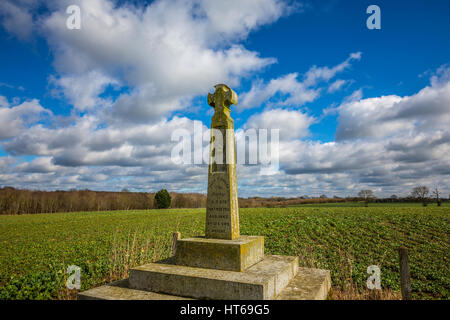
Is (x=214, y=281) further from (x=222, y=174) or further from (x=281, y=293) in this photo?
(x=222, y=174)

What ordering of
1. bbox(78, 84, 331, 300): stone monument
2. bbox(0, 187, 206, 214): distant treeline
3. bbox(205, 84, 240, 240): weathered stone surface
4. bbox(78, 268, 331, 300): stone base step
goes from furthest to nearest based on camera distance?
1. bbox(0, 187, 206, 214): distant treeline
2. bbox(205, 84, 240, 240): weathered stone surface
3. bbox(78, 268, 331, 300): stone base step
4. bbox(78, 84, 331, 300): stone monument

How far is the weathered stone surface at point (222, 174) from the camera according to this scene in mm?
5621

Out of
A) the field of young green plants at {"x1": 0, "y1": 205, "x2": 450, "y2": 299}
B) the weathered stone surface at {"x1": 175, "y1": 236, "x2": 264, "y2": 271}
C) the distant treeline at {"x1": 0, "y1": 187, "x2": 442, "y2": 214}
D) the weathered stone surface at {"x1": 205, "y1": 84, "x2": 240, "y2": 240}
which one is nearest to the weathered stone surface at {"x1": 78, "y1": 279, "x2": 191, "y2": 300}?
the weathered stone surface at {"x1": 175, "y1": 236, "x2": 264, "y2": 271}

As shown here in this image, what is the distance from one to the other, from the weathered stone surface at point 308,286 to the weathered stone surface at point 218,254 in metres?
0.91

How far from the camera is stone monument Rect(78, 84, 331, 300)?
4418mm

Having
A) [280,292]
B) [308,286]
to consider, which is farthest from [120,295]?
[308,286]

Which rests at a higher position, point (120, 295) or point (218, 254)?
point (218, 254)

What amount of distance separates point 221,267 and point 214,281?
1.96 feet

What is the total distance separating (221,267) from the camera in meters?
4.97

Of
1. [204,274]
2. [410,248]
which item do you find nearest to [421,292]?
[410,248]

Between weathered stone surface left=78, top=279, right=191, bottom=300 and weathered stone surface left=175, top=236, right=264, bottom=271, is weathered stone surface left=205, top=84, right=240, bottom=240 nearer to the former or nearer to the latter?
weathered stone surface left=175, top=236, right=264, bottom=271

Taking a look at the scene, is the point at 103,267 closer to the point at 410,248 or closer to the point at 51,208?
the point at 410,248
